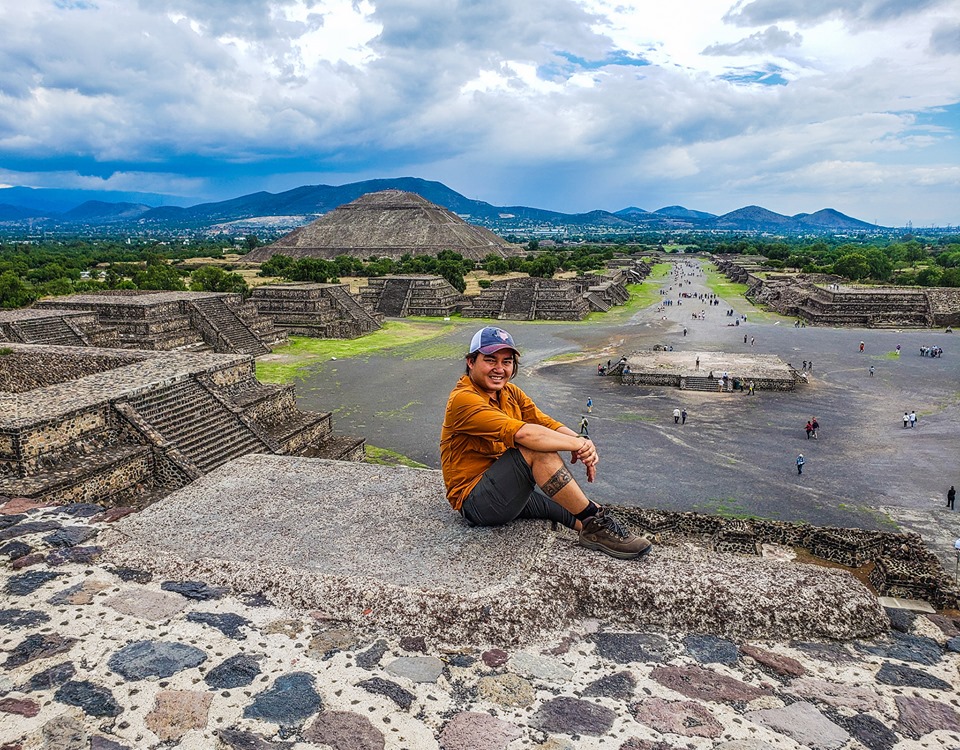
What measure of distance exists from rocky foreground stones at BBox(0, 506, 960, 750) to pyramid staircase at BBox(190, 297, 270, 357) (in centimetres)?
2511

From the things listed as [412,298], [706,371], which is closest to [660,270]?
[412,298]

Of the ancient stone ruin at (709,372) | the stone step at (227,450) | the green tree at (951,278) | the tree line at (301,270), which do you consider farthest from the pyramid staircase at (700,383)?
the green tree at (951,278)

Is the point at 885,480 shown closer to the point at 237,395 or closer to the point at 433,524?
the point at 433,524

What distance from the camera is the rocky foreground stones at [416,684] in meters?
2.85

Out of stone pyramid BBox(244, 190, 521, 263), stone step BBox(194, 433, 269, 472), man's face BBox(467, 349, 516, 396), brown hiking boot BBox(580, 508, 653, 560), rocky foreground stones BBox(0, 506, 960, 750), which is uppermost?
stone pyramid BBox(244, 190, 521, 263)

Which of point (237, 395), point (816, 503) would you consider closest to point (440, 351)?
point (237, 395)

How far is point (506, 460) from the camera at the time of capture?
4.16 meters

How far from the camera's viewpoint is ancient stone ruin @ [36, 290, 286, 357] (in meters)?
25.0

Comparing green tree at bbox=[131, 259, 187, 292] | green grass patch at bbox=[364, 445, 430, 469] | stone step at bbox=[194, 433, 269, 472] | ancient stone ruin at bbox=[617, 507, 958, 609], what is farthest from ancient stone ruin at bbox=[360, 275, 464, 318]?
ancient stone ruin at bbox=[617, 507, 958, 609]

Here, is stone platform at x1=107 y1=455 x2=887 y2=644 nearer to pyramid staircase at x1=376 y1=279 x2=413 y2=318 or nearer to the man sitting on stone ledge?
the man sitting on stone ledge

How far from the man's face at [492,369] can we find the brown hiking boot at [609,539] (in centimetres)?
112

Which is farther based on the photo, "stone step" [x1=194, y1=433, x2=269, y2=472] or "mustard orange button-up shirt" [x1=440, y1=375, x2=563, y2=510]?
"stone step" [x1=194, y1=433, x2=269, y2=472]

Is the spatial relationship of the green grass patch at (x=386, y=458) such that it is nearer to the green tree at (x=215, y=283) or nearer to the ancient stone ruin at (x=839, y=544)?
the ancient stone ruin at (x=839, y=544)

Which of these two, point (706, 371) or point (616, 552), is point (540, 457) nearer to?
point (616, 552)
